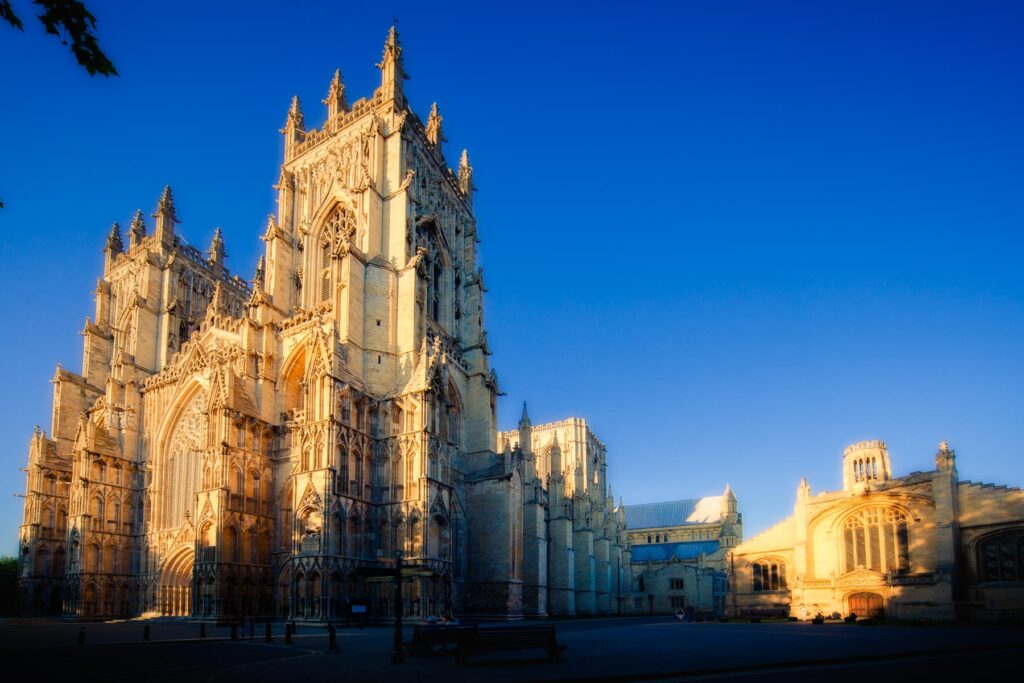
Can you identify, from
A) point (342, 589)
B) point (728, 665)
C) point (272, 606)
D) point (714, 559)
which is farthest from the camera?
point (714, 559)

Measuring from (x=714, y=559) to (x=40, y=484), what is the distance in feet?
249

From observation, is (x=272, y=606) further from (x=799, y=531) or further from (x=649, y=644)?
(x=799, y=531)

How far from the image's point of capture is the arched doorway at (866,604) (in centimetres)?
4447

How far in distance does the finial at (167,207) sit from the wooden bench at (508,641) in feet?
166

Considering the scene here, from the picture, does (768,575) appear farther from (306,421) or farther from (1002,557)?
(306,421)

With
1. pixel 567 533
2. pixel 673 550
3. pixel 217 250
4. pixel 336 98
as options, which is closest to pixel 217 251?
pixel 217 250

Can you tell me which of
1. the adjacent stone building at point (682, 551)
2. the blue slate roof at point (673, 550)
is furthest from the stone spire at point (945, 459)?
the blue slate roof at point (673, 550)

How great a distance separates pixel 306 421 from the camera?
38031 mm

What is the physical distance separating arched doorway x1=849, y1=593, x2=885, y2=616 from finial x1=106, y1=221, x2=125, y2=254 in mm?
59753

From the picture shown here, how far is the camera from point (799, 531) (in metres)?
50.1

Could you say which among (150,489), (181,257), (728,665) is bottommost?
(728,665)

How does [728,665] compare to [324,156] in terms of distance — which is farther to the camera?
[324,156]

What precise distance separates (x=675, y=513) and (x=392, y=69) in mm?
88941

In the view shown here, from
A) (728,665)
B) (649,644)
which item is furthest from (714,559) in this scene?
(728,665)
